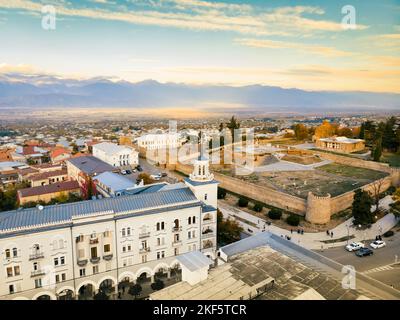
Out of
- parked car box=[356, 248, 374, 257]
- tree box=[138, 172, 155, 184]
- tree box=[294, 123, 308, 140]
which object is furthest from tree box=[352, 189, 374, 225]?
→ tree box=[294, 123, 308, 140]

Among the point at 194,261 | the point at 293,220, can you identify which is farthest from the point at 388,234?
the point at 194,261

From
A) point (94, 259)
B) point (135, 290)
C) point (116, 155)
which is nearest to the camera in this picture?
point (94, 259)

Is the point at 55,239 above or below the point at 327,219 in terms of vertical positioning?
above

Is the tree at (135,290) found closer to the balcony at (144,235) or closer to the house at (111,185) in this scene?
the balcony at (144,235)

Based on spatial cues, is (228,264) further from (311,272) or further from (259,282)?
(311,272)

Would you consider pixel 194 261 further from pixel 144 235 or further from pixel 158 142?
pixel 158 142
